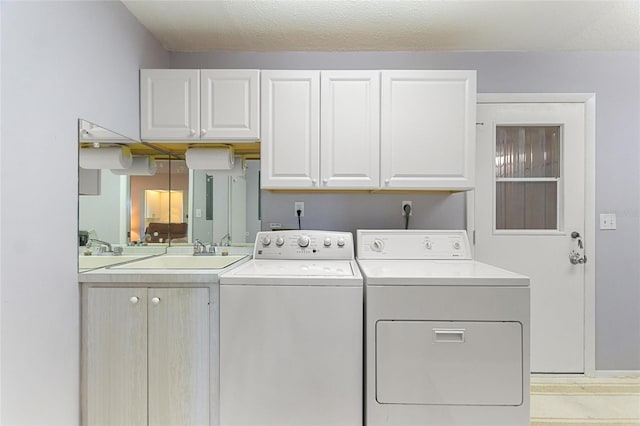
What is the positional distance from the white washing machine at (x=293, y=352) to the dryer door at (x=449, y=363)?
0.42 ft

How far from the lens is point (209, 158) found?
2221 mm

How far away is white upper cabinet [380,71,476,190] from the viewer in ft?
6.68

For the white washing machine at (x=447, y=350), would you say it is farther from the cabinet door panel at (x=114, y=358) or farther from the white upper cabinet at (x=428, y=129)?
the cabinet door panel at (x=114, y=358)

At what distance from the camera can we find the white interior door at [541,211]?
2.39m

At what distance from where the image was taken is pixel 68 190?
57.6 inches

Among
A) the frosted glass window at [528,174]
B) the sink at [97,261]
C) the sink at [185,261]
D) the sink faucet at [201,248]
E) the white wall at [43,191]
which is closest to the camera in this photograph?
the white wall at [43,191]

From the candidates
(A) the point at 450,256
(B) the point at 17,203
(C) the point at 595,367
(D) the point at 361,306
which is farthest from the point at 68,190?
(C) the point at 595,367

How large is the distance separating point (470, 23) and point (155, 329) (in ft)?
7.84

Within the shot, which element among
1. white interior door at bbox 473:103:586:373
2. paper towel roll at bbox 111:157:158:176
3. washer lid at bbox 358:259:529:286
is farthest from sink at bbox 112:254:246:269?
white interior door at bbox 473:103:586:373

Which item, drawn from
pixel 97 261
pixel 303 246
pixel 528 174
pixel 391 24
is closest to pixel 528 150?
pixel 528 174

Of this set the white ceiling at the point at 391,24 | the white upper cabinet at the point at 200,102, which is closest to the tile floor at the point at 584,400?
the white ceiling at the point at 391,24

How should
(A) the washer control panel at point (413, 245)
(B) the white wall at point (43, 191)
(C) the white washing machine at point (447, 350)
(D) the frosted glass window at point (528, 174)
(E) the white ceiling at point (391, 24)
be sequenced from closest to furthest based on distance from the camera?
(B) the white wall at point (43, 191) → (C) the white washing machine at point (447, 350) → (E) the white ceiling at point (391, 24) → (A) the washer control panel at point (413, 245) → (D) the frosted glass window at point (528, 174)

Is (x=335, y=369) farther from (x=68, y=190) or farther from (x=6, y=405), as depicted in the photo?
(x=68, y=190)

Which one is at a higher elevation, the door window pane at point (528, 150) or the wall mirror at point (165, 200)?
the door window pane at point (528, 150)
